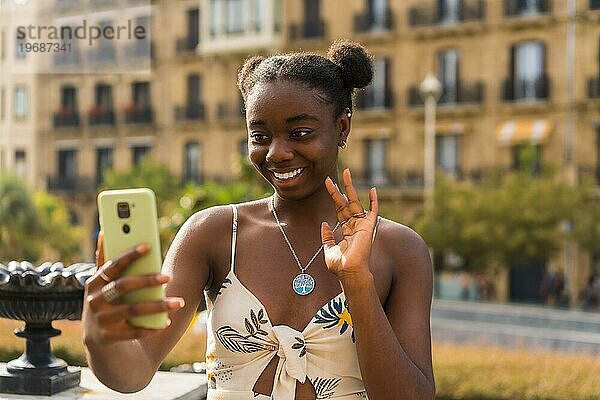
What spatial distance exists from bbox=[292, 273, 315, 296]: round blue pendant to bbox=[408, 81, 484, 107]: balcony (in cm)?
2877

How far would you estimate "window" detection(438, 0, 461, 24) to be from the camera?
102 ft

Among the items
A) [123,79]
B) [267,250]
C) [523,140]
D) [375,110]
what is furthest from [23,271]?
[123,79]

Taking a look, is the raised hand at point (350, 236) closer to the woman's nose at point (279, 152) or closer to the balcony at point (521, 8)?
the woman's nose at point (279, 152)

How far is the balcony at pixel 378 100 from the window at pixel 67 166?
1293 centimetres

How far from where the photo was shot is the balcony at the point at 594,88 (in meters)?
28.2

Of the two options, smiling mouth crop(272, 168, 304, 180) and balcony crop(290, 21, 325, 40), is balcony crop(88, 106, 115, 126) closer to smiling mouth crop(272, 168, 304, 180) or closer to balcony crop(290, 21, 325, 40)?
balcony crop(290, 21, 325, 40)

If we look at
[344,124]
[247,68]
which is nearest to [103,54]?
[247,68]

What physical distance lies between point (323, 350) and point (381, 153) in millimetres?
30525

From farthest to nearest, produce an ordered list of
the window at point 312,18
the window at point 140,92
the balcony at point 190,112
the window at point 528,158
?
the window at point 140,92 < the balcony at point 190,112 < the window at point 312,18 < the window at point 528,158

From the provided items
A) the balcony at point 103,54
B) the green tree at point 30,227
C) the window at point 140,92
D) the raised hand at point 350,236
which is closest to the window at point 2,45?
the balcony at point 103,54

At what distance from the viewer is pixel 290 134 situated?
217 centimetres

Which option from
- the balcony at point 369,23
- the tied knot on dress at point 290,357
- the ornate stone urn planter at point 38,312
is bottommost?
the ornate stone urn planter at point 38,312

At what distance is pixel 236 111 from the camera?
34500 mm

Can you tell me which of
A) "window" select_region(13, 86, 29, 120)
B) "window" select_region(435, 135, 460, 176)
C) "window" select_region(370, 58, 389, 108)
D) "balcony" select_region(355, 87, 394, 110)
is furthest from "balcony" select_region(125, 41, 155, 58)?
"window" select_region(435, 135, 460, 176)
